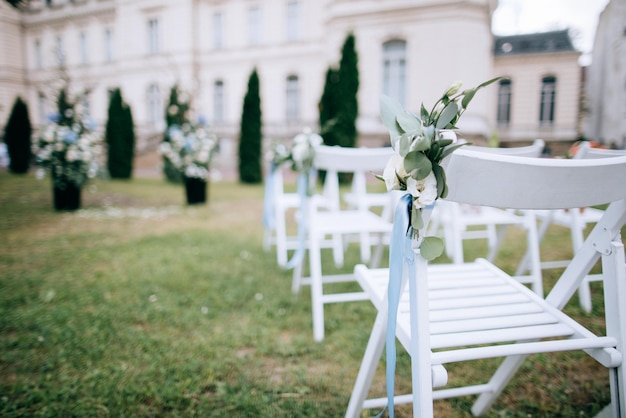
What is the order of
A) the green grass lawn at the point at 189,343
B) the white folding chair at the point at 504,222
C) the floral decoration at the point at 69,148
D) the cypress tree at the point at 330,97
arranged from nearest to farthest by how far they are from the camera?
the green grass lawn at the point at 189,343 → the white folding chair at the point at 504,222 → the floral decoration at the point at 69,148 → the cypress tree at the point at 330,97

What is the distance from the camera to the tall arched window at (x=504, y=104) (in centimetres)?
1630

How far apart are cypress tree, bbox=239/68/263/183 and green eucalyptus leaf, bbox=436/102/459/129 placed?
Answer: 1011 centimetres

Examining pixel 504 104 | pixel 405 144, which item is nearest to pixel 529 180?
pixel 405 144

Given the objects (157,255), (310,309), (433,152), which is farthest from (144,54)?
(433,152)

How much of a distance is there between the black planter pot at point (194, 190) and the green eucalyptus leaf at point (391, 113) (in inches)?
241

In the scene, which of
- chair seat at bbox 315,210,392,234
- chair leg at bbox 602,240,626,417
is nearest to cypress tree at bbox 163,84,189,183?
chair seat at bbox 315,210,392,234

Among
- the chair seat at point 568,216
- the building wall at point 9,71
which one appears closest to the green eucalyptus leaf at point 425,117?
the chair seat at point 568,216

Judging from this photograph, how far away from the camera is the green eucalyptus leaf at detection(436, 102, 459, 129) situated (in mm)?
964

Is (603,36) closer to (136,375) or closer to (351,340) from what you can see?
(351,340)

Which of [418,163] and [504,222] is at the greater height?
[418,163]

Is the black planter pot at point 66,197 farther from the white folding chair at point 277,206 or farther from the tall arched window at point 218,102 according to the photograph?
the tall arched window at point 218,102

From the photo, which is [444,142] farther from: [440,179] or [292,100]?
[292,100]

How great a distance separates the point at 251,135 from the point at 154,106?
10777mm

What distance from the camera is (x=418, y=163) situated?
940 mm
